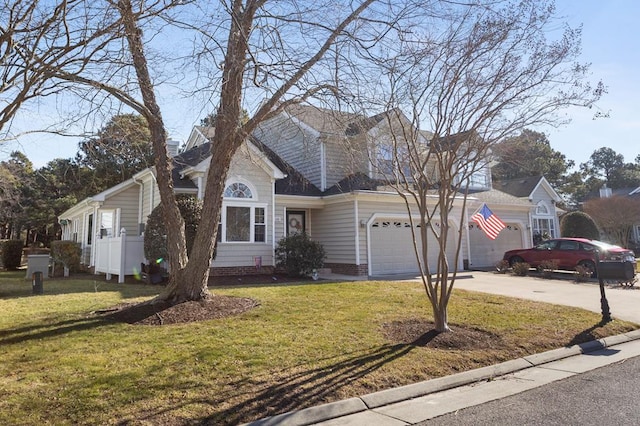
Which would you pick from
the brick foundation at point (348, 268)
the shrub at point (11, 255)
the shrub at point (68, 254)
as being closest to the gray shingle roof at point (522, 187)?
the brick foundation at point (348, 268)

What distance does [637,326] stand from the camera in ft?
26.1

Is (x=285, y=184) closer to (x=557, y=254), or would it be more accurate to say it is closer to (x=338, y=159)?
(x=338, y=159)

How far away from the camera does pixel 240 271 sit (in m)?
15.2

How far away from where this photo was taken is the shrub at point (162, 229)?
13.1 m

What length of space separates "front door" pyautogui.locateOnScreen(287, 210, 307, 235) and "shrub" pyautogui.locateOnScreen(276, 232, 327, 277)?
2.69m

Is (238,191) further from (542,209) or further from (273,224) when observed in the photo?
(542,209)

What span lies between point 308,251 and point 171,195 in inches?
282

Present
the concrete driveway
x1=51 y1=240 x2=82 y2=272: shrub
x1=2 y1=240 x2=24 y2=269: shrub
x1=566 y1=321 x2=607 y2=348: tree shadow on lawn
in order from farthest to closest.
Answer: x1=2 y1=240 x2=24 y2=269: shrub < x1=51 y1=240 x2=82 y2=272: shrub < the concrete driveway < x1=566 y1=321 x2=607 y2=348: tree shadow on lawn

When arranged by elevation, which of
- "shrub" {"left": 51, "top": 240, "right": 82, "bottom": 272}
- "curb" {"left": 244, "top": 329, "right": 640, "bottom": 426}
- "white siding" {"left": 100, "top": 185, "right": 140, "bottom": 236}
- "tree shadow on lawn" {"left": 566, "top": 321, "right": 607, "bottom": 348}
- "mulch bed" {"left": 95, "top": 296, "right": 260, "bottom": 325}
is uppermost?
"white siding" {"left": 100, "top": 185, "right": 140, "bottom": 236}

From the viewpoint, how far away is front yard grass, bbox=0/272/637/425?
400 centimetres

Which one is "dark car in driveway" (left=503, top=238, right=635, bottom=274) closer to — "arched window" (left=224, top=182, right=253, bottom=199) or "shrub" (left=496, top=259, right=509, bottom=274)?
"shrub" (left=496, top=259, right=509, bottom=274)

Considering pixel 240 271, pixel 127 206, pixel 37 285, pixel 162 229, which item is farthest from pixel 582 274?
pixel 127 206

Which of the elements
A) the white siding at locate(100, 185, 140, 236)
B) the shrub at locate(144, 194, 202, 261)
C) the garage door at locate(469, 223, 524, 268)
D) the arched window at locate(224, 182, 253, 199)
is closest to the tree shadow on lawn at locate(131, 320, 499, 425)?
the shrub at locate(144, 194, 202, 261)

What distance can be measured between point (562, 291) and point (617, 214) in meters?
26.6
